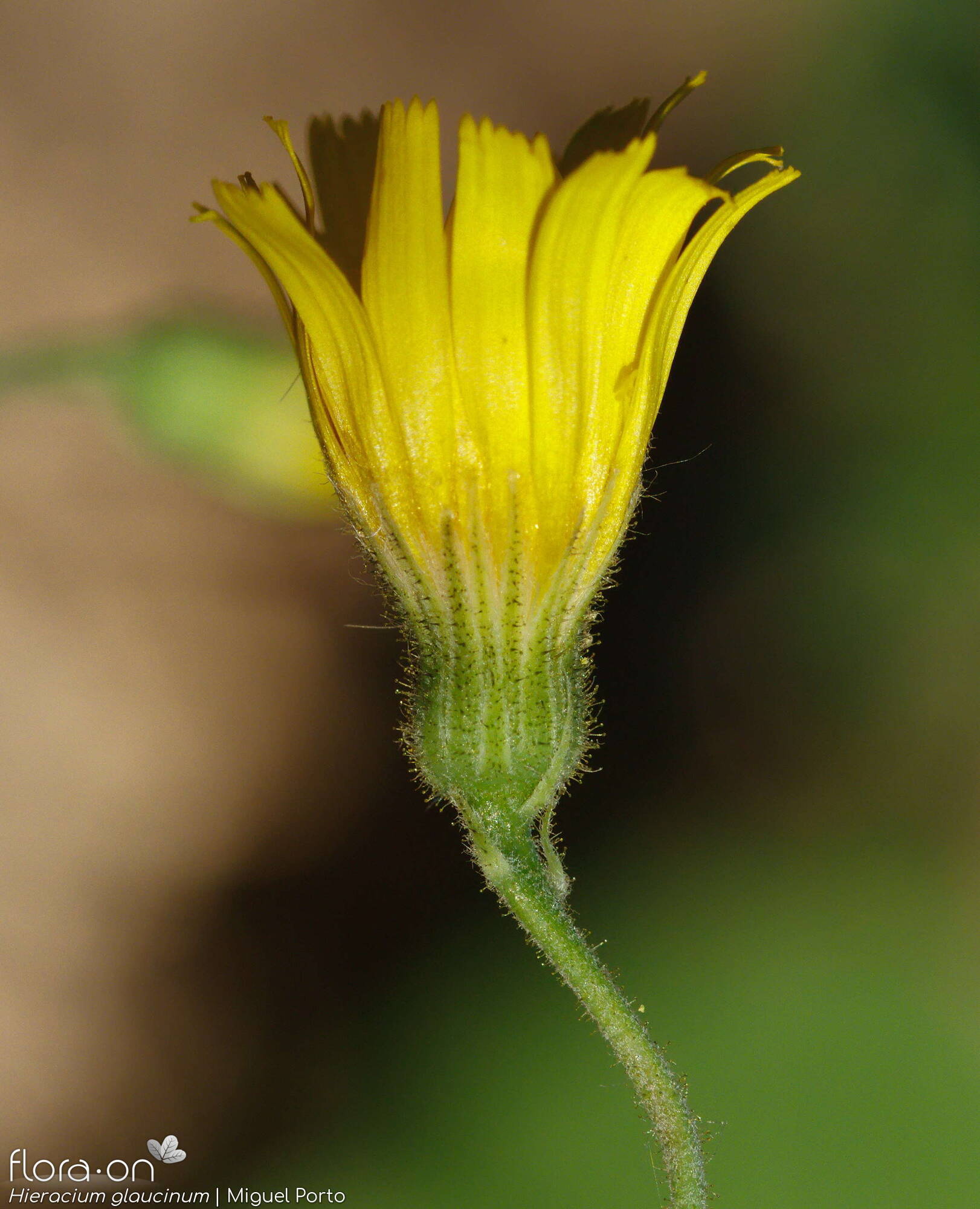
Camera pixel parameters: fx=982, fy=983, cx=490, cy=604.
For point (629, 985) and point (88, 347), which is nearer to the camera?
point (629, 985)

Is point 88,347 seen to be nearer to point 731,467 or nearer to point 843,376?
point 731,467

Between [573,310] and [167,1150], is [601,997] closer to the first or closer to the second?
[573,310]

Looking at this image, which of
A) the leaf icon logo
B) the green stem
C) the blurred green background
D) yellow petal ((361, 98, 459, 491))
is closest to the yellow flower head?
yellow petal ((361, 98, 459, 491))

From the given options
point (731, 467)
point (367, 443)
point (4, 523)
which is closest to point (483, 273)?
point (367, 443)

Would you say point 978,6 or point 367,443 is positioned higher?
point 978,6

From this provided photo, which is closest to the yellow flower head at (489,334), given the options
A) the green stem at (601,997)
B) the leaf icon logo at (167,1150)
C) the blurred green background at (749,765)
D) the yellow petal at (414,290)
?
the yellow petal at (414,290)

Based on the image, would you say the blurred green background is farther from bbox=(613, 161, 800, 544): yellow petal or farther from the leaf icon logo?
bbox=(613, 161, 800, 544): yellow petal
